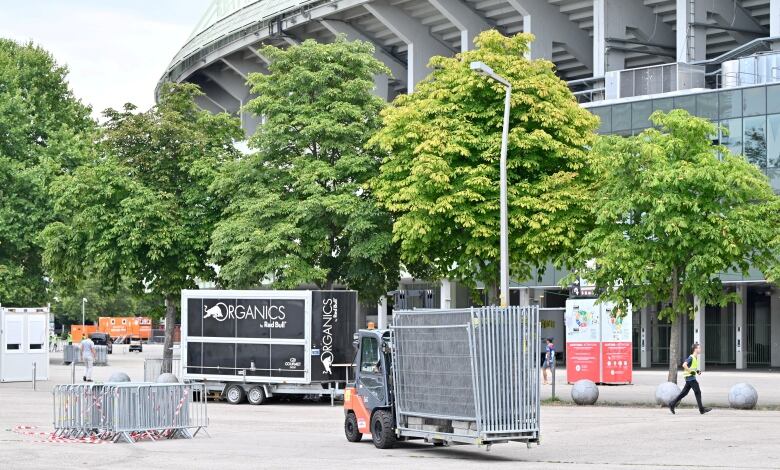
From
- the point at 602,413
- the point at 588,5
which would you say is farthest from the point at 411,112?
the point at 588,5

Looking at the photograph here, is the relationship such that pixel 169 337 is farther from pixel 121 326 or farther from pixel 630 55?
pixel 121 326

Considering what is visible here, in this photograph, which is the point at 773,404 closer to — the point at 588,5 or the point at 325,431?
the point at 325,431

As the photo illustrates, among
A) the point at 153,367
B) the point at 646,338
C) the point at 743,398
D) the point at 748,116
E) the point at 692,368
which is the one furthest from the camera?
the point at 646,338

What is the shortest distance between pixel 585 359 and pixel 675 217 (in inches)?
490

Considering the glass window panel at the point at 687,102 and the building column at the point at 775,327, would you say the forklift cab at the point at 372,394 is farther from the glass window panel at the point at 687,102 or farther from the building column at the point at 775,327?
the building column at the point at 775,327

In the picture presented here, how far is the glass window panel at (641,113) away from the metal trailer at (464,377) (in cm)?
3591

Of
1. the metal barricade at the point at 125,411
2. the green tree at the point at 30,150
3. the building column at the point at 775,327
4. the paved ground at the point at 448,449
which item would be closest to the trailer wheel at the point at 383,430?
the paved ground at the point at 448,449

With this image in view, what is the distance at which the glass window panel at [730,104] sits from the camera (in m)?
52.4

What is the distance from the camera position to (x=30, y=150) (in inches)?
2328

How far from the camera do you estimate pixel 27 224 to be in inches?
2199

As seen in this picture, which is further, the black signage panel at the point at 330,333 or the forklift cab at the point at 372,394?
the black signage panel at the point at 330,333

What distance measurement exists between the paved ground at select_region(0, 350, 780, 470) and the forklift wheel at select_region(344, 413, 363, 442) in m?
0.17

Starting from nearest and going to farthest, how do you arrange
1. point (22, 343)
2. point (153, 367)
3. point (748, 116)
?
point (153, 367)
point (22, 343)
point (748, 116)

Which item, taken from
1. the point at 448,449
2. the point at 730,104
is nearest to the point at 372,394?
the point at 448,449
